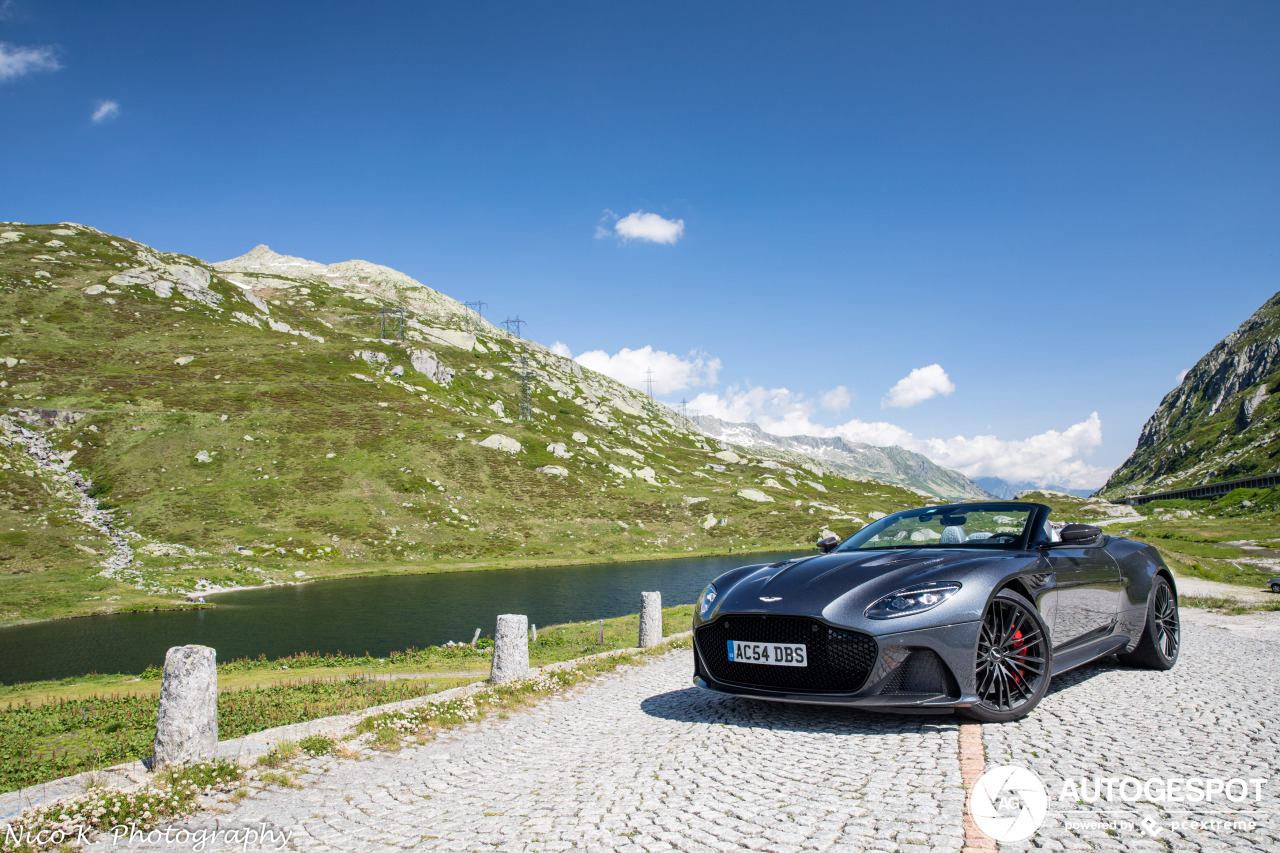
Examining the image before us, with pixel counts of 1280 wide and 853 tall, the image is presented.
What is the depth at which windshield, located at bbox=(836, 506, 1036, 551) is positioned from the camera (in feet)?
23.4

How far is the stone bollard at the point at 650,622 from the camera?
1445 centimetres

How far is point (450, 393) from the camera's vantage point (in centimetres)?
14212

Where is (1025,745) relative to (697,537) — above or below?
above

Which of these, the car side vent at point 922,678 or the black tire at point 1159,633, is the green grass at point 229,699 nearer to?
the car side vent at point 922,678

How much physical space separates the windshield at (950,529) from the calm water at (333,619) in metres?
30.8

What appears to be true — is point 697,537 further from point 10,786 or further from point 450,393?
point 10,786

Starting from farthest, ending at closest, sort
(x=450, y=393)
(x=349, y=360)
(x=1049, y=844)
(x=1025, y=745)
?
(x=450, y=393), (x=349, y=360), (x=1025, y=745), (x=1049, y=844)

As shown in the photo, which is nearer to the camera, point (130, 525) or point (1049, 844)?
point (1049, 844)

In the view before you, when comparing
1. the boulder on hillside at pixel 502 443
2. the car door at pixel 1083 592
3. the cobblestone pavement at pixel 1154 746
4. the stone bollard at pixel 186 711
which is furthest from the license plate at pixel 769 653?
the boulder on hillside at pixel 502 443

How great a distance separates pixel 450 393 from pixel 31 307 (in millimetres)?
71783

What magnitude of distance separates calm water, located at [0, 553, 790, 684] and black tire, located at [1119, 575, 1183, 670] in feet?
106

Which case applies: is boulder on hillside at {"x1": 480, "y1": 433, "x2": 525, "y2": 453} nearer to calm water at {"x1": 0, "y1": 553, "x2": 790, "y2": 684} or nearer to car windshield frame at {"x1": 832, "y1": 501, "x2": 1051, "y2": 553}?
calm water at {"x1": 0, "y1": 553, "x2": 790, "y2": 684}

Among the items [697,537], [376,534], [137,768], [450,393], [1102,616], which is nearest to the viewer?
[137,768]

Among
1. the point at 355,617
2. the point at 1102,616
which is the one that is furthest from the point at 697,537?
the point at 1102,616
